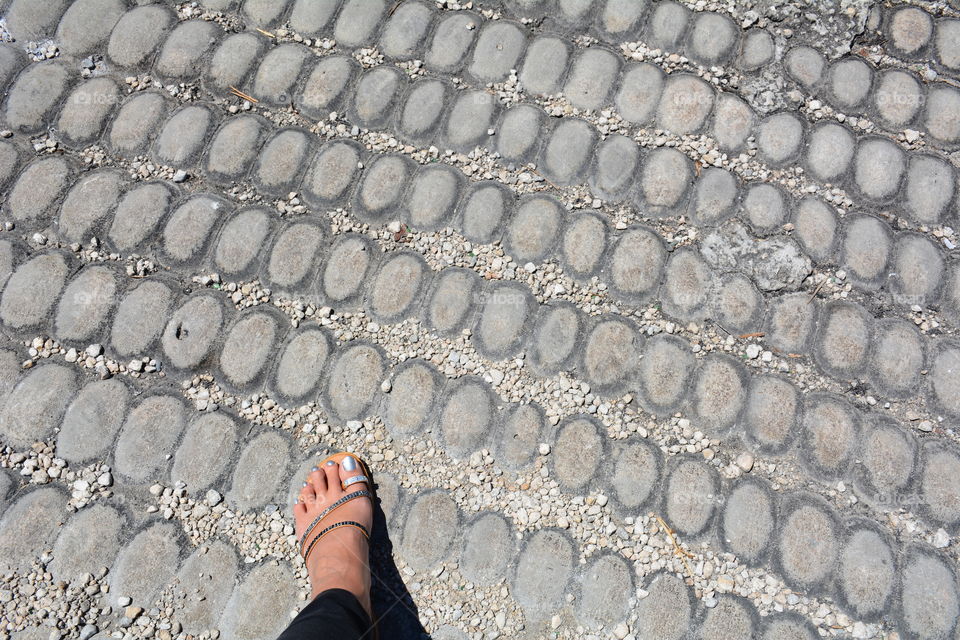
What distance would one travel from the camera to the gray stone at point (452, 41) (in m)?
2.99

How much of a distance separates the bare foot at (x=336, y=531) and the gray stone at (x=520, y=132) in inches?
55.4

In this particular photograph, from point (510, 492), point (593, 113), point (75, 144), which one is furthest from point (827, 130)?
point (75, 144)

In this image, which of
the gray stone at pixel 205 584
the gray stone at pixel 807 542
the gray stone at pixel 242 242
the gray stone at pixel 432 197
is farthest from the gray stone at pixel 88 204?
the gray stone at pixel 807 542

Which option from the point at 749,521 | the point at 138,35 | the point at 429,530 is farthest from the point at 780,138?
the point at 138,35

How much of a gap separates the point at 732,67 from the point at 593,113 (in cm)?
66

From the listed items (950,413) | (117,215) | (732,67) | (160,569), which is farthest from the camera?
(732,67)

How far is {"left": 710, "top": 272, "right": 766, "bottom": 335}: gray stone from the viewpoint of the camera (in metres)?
2.58

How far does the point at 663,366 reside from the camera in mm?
2523

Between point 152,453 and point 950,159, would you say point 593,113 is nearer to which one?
point 950,159

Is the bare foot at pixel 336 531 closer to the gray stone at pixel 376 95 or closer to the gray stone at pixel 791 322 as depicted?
the gray stone at pixel 376 95

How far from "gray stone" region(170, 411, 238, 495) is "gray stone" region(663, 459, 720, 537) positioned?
1573 millimetres

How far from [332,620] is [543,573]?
699 millimetres

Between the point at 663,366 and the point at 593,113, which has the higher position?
the point at 593,113

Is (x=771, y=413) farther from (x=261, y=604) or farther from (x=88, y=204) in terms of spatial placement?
(x=88, y=204)
